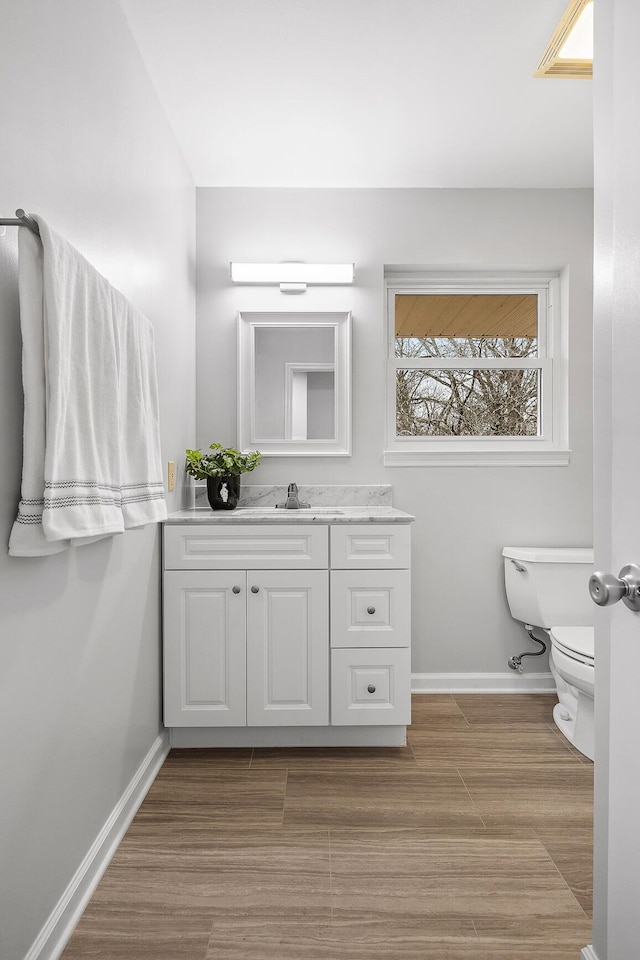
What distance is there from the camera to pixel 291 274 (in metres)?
2.78

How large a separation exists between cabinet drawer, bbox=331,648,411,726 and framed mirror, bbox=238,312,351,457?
987 millimetres

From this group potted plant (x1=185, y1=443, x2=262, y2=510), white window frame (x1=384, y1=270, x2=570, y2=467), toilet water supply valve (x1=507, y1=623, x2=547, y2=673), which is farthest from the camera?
white window frame (x1=384, y1=270, x2=570, y2=467)

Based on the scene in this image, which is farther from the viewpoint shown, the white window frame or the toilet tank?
the white window frame

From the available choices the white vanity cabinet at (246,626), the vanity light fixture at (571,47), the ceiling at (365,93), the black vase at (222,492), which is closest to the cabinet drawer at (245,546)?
the white vanity cabinet at (246,626)

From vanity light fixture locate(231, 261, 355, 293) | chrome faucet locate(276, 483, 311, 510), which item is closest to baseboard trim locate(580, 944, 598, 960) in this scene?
chrome faucet locate(276, 483, 311, 510)

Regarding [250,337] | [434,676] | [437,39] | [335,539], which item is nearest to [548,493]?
[434,676]

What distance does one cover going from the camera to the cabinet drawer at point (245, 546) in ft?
7.34

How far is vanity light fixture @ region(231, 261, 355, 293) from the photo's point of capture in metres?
2.77

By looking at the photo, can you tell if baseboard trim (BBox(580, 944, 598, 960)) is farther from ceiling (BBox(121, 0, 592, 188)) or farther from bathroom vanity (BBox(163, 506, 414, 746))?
ceiling (BBox(121, 0, 592, 188))

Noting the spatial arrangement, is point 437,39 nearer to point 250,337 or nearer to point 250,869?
point 250,337

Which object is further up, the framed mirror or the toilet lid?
the framed mirror

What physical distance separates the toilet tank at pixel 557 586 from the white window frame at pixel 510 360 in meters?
0.55

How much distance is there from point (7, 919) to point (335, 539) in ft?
4.68

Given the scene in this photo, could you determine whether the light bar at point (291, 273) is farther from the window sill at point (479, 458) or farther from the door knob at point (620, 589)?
the door knob at point (620, 589)
